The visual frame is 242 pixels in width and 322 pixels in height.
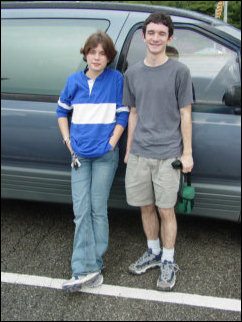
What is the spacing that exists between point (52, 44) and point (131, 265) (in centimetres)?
168

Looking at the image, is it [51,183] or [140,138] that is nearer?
[140,138]

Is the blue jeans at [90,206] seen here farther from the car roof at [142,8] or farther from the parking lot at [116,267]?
the car roof at [142,8]

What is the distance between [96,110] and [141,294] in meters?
1.19

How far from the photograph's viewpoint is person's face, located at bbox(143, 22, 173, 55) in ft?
6.95

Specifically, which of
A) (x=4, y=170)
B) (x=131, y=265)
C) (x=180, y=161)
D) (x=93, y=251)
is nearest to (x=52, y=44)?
(x=4, y=170)

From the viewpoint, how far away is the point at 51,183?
9.52 feet

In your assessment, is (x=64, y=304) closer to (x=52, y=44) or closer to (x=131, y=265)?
(x=131, y=265)

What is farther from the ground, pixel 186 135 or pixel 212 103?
pixel 212 103

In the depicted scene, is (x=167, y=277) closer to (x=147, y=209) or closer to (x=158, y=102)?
(x=147, y=209)

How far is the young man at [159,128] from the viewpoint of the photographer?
2164 mm

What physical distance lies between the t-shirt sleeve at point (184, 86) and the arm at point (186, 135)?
6 centimetres

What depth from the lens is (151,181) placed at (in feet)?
8.01

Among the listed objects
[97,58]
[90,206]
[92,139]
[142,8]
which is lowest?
[90,206]

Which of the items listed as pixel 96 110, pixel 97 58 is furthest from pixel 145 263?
pixel 97 58
